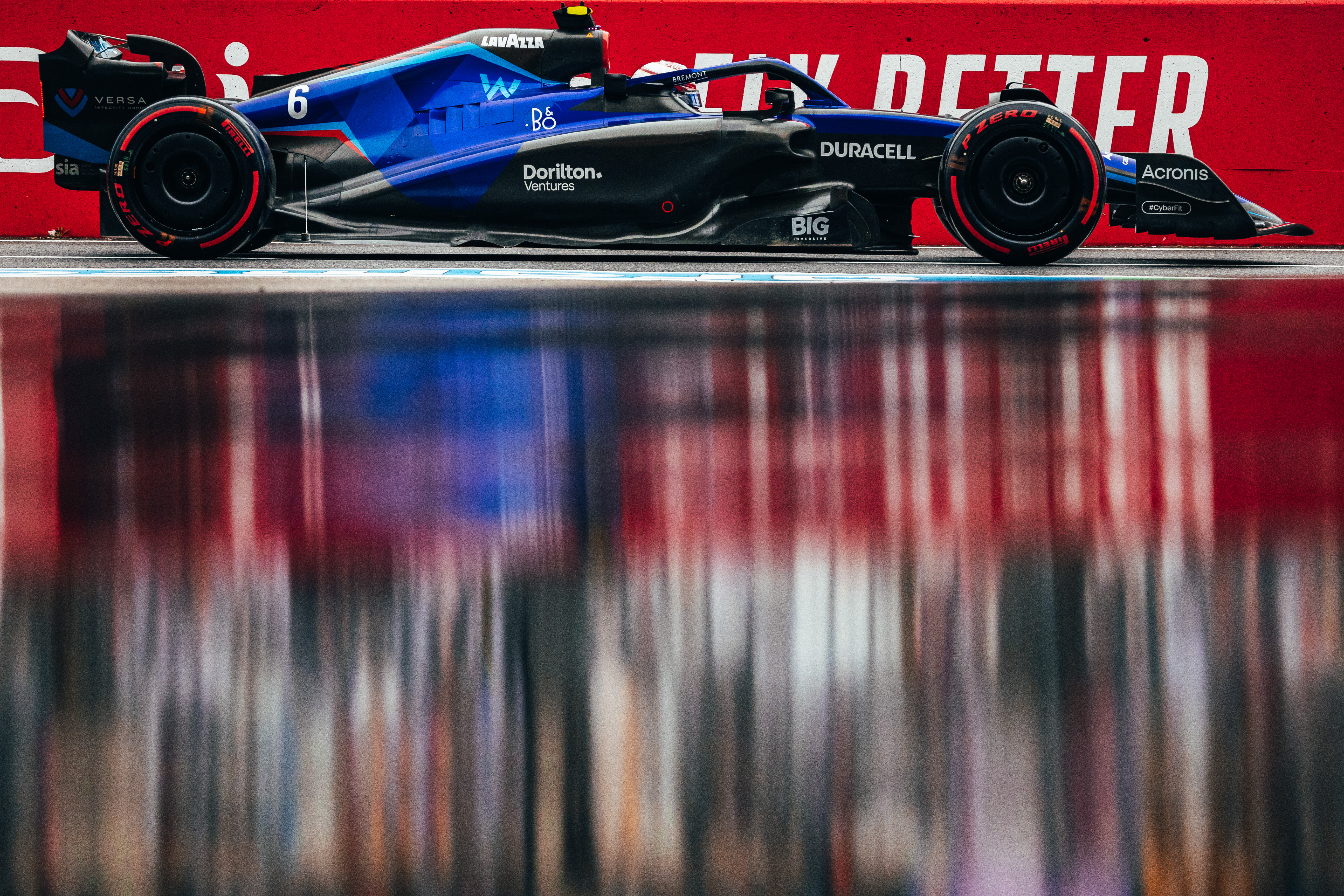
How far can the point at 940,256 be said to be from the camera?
843cm

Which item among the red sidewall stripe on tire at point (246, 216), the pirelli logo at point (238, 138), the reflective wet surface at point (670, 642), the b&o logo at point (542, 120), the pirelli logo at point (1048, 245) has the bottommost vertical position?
the reflective wet surface at point (670, 642)

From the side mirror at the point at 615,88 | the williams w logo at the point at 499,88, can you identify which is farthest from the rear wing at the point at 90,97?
the side mirror at the point at 615,88

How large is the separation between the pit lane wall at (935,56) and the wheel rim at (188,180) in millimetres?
3197

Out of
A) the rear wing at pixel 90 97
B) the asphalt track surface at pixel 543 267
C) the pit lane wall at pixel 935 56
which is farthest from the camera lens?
the pit lane wall at pixel 935 56

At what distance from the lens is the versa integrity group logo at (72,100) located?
7.77 m

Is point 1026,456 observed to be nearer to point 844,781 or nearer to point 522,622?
point 522,622

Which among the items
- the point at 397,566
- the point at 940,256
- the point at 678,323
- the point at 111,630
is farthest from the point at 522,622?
the point at 940,256

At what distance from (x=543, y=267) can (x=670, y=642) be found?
5.66 meters

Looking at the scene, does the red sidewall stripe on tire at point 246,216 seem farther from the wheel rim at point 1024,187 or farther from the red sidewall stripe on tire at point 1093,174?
the red sidewall stripe on tire at point 1093,174

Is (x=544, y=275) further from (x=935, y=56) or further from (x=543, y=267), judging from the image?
(x=935, y=56)

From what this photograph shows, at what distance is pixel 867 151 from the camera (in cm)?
734

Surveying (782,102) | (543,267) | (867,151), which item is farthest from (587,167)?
(867,151)

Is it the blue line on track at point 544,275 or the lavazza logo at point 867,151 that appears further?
the lavazza logo at point 867,151

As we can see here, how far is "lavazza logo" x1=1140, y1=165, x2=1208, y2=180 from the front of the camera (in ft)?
24.7
